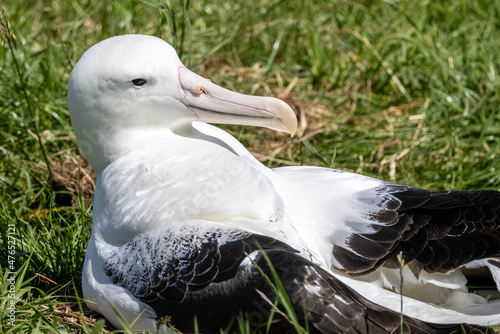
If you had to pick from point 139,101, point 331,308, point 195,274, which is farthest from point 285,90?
point 331,308

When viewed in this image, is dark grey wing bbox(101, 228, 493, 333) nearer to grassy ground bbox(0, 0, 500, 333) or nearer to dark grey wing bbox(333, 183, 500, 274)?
dark grey wing bbox(333, 183, 500, 274)

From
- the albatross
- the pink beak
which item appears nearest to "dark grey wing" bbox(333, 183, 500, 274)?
the albatross

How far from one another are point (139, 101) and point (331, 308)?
1.44 m

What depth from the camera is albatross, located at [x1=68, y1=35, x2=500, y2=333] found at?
3406 mm

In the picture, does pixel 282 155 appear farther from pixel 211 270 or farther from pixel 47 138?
pixel 211 270

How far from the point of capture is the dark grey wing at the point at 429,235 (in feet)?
12.1

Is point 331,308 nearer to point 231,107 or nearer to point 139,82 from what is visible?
point 231,107

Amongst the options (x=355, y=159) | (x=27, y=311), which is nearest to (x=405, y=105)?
(x=355, y=159)

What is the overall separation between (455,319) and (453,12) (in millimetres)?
4622

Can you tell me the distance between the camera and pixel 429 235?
3754mm

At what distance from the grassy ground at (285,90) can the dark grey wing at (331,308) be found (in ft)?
3.91

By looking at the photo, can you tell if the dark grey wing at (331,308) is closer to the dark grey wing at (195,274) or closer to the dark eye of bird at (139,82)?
the dark grey wing at (195,274)

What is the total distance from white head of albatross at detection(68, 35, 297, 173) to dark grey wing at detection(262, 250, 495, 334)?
98 centimetres

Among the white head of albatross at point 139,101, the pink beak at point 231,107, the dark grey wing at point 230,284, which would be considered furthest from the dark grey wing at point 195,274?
the pink beak at point 231,107
